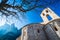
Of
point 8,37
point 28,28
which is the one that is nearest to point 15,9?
point 28,28

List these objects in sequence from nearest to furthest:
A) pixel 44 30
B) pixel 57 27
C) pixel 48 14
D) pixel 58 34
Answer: pixel 58 34
pixel 57 27
pixel 44 30
pixel 48 14

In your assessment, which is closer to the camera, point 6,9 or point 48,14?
point 6,9

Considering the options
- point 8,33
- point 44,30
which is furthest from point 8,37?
point 44,30

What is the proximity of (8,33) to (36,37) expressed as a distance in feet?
42.8

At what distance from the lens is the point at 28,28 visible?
51.3 ft

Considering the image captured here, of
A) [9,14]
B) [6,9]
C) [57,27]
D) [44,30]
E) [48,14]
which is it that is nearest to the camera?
[6,9]

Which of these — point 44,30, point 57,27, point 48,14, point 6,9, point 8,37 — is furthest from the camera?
point 8,37

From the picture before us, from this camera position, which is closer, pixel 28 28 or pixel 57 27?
pixel 57 27

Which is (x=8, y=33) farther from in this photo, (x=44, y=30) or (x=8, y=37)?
(x=44, y=30)

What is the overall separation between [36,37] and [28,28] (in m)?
2.65

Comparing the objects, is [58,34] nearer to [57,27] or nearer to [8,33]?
[57,27]

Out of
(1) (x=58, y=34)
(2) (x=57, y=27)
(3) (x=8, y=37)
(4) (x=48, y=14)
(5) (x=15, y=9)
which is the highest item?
(4) (x=48, y=14)

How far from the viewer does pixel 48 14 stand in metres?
20.5

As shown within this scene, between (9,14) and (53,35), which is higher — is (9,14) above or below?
below
